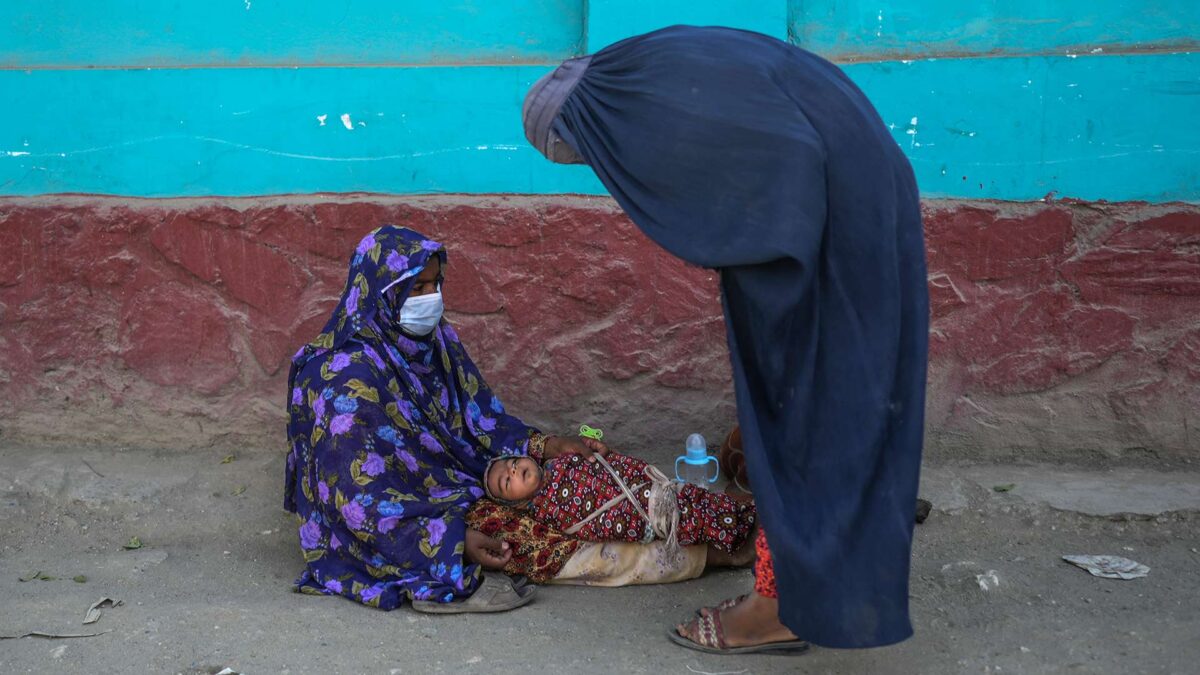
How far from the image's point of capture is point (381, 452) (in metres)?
3.29

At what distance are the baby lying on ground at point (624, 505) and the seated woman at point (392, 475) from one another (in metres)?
0.06

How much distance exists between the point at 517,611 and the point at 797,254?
4.57 ft

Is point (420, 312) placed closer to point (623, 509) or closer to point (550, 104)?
point (623, 509)

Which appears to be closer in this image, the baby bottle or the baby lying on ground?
the baby lying on ground

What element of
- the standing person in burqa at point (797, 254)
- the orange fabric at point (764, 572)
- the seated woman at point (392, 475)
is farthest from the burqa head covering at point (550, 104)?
the orange fabric at point (764, 572)

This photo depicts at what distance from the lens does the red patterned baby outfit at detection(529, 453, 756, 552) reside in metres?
3.36

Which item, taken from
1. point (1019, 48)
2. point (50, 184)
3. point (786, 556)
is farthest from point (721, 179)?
point (50, 184)

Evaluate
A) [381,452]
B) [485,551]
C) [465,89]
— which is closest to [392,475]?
[381,452]

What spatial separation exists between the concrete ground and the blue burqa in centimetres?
11

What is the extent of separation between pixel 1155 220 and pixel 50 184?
140 inches

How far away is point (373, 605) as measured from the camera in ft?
10.7

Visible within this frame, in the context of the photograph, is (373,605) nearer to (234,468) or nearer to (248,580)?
Result: (248,580)

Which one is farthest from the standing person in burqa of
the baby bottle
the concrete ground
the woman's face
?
the baby bottle

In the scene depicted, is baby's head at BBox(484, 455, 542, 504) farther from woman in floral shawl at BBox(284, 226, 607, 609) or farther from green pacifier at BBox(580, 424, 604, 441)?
green pacifier at BBox(580, 424, 604, 441)
